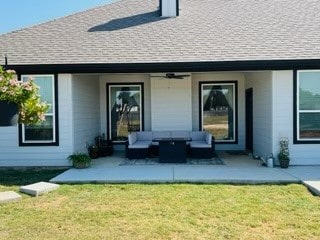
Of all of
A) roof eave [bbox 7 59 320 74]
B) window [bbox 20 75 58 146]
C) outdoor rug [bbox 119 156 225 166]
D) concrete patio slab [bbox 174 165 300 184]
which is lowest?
concrete patio slab [bbox 174 165 300 184]

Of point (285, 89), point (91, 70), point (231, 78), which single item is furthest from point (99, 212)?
point (231, 78)

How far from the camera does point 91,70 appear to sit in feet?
30.2

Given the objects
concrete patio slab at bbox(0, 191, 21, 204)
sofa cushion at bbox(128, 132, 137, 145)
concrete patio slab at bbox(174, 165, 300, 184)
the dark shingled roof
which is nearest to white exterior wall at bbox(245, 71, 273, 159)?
the dark shingled roof

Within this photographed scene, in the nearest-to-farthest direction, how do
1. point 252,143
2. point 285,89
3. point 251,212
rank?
point 251,212, point 285,89, point 252,143

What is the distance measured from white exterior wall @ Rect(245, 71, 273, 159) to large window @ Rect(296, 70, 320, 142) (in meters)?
0.71

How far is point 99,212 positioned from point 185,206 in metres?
1.35

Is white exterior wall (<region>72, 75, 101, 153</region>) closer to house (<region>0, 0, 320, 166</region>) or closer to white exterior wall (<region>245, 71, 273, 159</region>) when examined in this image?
house (<region>0, 0, 320, 166</region>)

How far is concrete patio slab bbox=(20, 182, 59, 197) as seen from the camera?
6.37 m

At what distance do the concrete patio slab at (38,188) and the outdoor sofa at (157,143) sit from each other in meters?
3.68

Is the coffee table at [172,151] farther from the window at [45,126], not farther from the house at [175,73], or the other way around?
the window at [45,126]

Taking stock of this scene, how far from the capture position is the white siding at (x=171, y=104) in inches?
464

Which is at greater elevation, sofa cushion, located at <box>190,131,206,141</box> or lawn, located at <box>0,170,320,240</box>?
sofa cushion, located at <box>190,131,206,141</box>

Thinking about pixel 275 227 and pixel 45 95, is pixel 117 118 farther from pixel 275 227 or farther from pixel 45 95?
pixel 275 227

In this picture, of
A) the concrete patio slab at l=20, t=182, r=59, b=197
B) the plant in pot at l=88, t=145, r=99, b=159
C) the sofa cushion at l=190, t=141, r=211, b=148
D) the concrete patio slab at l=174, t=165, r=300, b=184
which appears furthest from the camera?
the plant in pot at l=88, t=145, r=99, b=159
